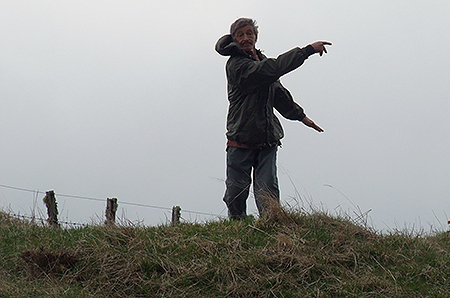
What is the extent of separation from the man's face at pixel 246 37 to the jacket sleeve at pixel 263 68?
205mm

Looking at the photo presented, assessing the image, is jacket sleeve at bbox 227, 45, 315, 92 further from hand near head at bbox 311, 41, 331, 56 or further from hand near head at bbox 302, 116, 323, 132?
hand near head at bbox 302, 116, 323, 132

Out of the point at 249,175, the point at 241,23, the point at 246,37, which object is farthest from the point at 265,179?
the point at 241,23

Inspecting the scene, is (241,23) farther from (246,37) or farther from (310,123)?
(310,123)

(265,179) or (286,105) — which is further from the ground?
(286,105)

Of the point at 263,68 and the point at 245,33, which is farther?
the point at 245,33

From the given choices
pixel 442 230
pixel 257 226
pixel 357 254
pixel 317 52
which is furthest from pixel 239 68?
pixel 442 230

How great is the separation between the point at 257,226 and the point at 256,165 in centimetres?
Answer: 79

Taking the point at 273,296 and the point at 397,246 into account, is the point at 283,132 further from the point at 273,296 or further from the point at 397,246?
the point at 273,296

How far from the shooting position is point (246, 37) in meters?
5.73

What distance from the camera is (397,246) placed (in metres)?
5.33

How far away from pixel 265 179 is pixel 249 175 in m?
0.23

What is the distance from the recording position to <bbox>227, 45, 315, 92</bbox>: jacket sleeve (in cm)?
523

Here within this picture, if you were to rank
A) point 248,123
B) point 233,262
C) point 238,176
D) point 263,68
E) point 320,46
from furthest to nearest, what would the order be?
point 238,176 → point 248,123 → point 263,68 → point 320,46 → point 233,262

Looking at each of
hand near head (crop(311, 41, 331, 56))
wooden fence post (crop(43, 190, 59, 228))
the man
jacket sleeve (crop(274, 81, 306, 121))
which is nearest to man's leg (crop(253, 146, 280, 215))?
the man
